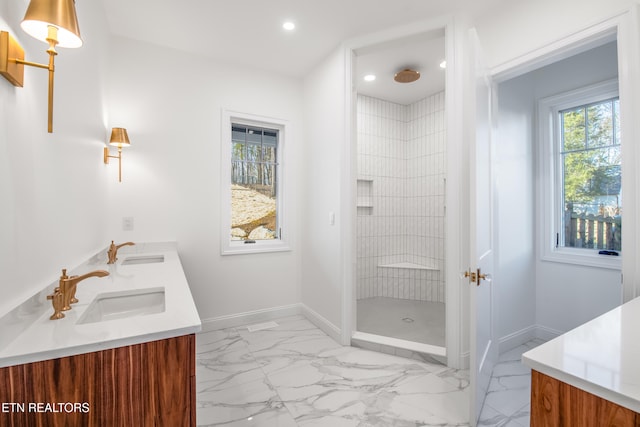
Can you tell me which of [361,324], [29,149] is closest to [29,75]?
[29,149]

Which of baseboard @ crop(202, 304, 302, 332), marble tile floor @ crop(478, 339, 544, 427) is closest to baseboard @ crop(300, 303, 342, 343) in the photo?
baseboard @ crop(202, 304, 302, 332)

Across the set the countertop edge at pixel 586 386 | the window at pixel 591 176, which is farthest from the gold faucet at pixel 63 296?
the window at pixel 591 176

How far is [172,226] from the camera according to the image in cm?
287

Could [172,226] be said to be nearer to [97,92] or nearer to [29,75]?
[97,92]

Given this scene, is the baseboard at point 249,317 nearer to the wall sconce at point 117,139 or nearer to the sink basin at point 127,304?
the sink basin at point 127,304

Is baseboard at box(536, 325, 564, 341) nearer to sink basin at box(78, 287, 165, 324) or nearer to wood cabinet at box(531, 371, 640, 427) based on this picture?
wood cabinet at box(531, 371, 640, 427)

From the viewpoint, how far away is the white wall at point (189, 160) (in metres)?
2.70

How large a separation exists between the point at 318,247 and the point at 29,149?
2.35m

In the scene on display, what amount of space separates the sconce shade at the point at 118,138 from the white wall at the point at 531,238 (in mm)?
3030

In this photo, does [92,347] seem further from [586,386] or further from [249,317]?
[249,317]

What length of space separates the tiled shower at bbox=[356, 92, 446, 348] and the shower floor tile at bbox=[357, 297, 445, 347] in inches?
8.8

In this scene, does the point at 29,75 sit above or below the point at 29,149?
above

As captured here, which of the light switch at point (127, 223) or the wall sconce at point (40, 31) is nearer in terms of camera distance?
the wall sconce at point (40, 31)

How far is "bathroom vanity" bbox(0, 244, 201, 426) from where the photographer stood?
32.7 inches
